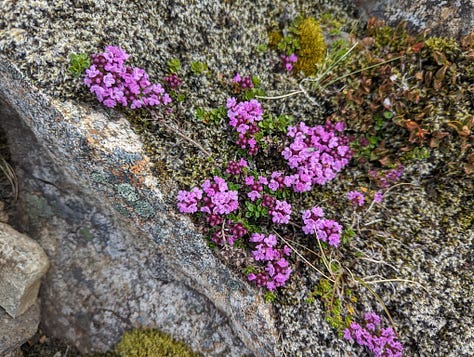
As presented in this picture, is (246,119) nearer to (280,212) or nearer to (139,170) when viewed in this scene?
(280,212)

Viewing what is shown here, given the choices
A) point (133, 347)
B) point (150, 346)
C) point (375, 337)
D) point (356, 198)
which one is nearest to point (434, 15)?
point (356, 198)

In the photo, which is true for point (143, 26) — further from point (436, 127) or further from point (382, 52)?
point (436, 127)

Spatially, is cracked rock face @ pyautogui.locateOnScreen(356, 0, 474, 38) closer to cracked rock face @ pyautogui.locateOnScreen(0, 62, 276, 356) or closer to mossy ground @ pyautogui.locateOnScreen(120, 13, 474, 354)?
mossy ground @ pyautogui.locateOnScreen(120, 13, 474, 354)

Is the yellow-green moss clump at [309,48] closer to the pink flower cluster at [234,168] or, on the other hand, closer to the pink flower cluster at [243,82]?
the pink flower cluster at [243,82]

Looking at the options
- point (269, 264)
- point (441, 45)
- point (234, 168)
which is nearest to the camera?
point (269, 264)

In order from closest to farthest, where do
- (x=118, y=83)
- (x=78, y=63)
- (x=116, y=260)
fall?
(x=78, y=63), (x=118, y=83), (x=116, y=260)

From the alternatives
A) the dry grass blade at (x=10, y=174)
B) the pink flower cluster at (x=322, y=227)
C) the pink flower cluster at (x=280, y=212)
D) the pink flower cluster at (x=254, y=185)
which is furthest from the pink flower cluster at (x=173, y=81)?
the dry grass blade at (x=10, y=174)

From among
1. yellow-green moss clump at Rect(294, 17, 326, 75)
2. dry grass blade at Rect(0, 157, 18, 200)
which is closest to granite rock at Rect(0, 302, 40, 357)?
dry grass blade at Rect(0, 157, 18, 200)

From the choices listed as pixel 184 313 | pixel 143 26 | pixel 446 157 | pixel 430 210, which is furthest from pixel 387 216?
pixel 143 26
